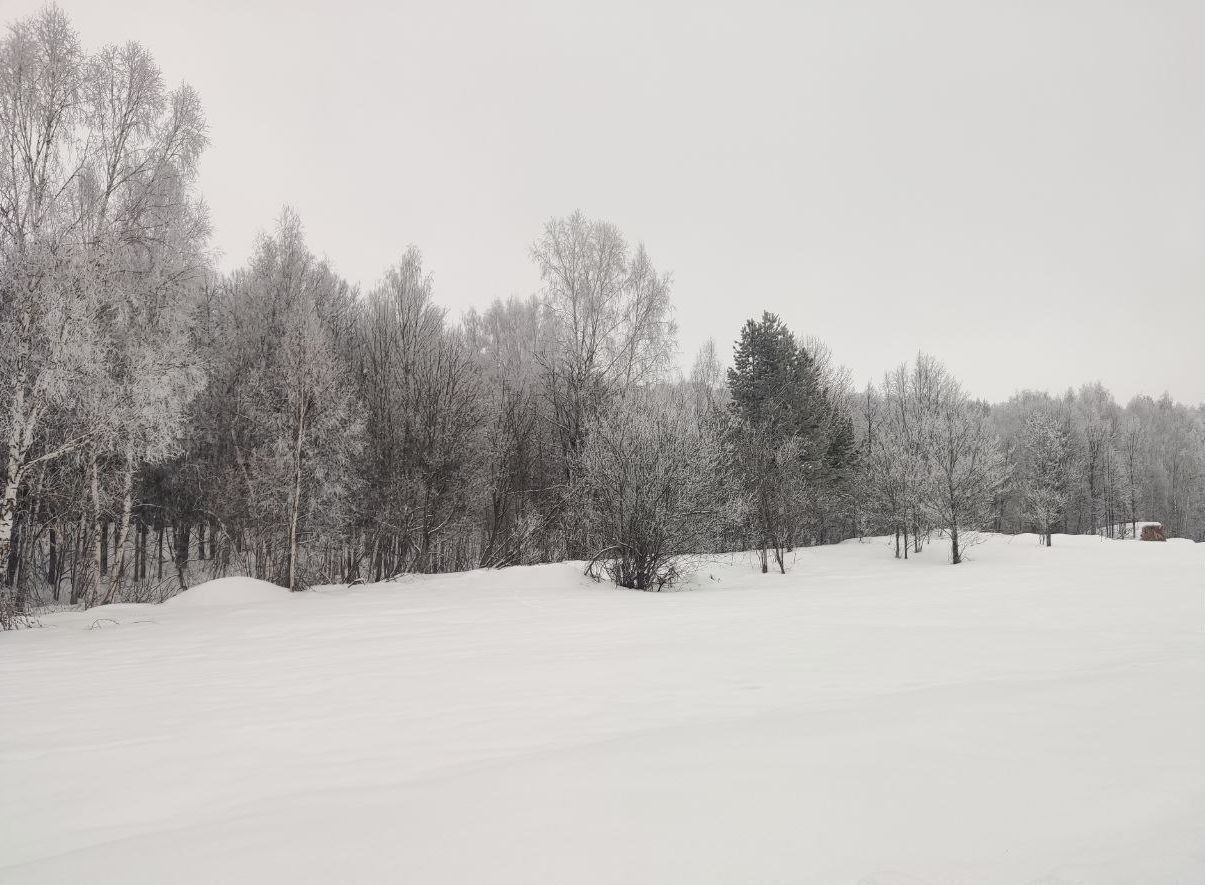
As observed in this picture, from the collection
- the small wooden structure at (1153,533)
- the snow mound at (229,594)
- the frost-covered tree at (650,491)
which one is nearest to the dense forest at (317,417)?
the frost-covered tree at (650,491)

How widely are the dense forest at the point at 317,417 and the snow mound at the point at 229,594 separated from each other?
6.93 feet

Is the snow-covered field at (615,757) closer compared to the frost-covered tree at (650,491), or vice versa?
the snow-covered field at (615,757)

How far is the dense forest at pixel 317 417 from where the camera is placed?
10328 millimetres

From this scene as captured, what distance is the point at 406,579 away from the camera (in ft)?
48.1

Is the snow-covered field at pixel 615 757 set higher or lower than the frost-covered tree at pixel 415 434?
lower

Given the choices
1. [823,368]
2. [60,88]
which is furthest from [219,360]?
[823,368]

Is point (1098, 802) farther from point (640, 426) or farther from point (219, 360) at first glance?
point (219, 360)

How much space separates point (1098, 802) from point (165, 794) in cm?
414

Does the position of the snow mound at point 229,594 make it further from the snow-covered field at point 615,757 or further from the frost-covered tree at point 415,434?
the frost-covered tree at point 415,434

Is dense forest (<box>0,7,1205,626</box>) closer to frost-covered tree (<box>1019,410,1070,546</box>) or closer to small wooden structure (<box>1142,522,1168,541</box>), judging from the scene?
frost-covered tree (<box>1019,410,1070,546</box>)

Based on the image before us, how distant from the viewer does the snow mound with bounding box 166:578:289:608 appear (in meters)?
10.4

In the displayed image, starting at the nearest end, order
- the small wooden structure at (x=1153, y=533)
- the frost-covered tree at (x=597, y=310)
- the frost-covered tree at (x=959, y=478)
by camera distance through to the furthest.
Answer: the frost-covered tree at (x=597, y=310) < the frost-covered tree at (x=959, y=478) < the small wooden structure at (x=1153, y=533)

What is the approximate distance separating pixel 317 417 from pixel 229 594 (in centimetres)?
581

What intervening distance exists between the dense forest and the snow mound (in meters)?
2.11
